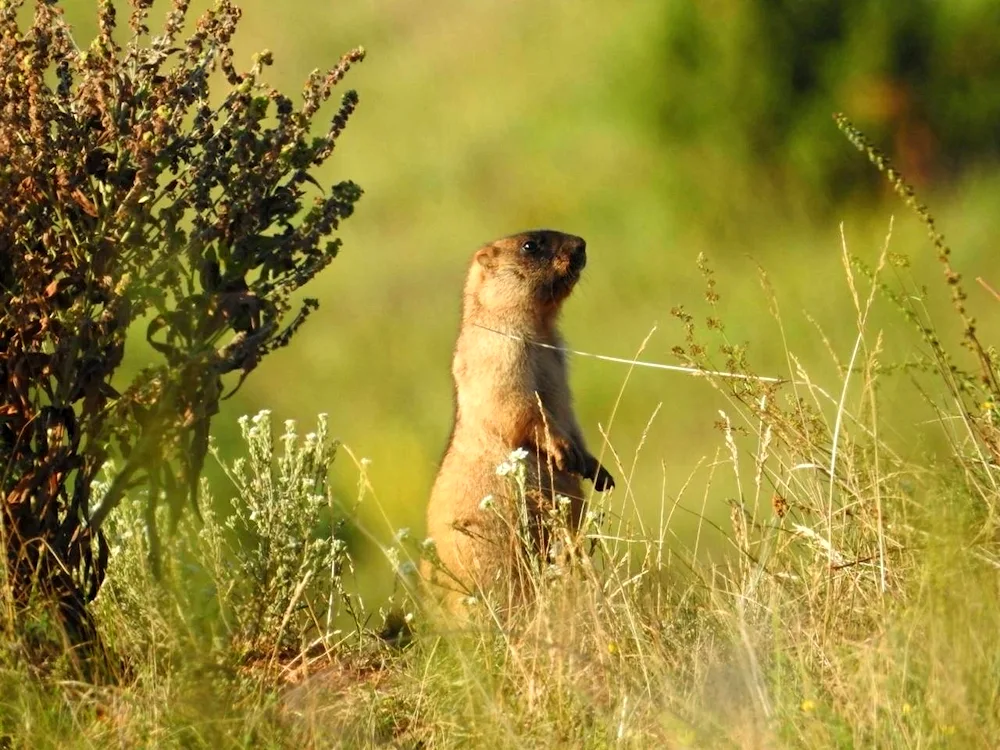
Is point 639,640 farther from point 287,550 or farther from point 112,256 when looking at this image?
point 112,256

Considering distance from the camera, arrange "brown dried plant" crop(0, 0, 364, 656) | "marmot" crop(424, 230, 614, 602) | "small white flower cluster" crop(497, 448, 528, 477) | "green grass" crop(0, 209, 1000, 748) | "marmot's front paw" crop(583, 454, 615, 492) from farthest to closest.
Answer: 1. "marmot's front paw" crop(583, 454, 615, 492)
2. "marmot" crop(424, 230, 614, 602)
3. "small white flower cluster" crop(497, 448, 528, 477)
4. "brown dried plant" crop(0, 0, 364, 656)
5. "green grass" crop(0, 209, 1000, 748)

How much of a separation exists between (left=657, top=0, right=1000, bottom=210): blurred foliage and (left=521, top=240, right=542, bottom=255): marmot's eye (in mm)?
12999

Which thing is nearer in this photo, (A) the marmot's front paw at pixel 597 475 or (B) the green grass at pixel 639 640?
(B) the green grass at pixel 639 640

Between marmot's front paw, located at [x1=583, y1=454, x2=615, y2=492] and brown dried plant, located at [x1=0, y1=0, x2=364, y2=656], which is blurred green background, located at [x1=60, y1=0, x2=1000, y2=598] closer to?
marmot's front paw, located at [x1=583, y1=454, x2=615, y2=492]

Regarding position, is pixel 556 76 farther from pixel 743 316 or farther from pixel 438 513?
pixel 438 513

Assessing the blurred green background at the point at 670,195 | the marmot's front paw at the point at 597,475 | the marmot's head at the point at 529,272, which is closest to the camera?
the marmot's front paw at the point at 597,475

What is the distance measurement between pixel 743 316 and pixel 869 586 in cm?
1397

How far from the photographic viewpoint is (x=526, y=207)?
2192 centimetres

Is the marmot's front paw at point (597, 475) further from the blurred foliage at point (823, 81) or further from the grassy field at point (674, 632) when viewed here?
the blurred foliage at point (823, 81)

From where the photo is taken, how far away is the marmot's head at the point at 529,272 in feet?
23.0

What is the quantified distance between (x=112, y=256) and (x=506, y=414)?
217cm

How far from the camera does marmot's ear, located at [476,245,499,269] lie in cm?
709

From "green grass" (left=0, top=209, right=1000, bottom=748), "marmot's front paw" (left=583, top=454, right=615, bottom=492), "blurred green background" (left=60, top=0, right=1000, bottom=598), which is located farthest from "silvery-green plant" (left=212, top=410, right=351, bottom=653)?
"blurred green background" (left=60, top=0, right=1000, bottom=598)

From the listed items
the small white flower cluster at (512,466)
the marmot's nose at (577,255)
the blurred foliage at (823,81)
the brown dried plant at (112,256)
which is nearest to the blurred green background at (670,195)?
the blurred foliage at (823,81)
